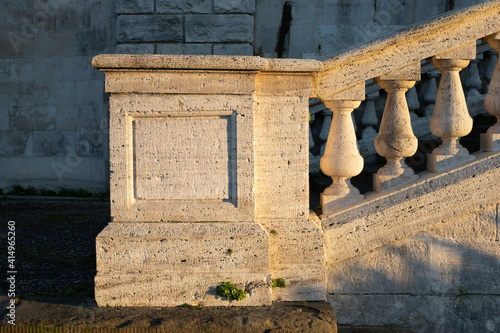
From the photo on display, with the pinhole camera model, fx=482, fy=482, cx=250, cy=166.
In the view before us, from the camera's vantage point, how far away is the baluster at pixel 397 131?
2838mm

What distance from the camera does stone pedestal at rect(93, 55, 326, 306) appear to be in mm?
2596

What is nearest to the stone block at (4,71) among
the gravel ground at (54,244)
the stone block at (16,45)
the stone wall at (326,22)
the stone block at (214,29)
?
the stone block at (16,45)

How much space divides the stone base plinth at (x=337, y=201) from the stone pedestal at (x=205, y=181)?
0.21 m

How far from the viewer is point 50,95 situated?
7.70 m

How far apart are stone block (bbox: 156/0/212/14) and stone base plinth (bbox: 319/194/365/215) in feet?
14.9

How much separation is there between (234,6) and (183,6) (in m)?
0.70

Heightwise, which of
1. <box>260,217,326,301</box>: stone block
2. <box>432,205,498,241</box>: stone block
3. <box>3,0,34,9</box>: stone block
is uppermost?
<box>3,0,34,9</box>: stone block

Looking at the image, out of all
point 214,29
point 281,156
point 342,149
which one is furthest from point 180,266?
point 214,29

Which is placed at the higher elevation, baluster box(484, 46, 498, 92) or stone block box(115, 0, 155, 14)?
stone block box(115, 0, 155, 14)

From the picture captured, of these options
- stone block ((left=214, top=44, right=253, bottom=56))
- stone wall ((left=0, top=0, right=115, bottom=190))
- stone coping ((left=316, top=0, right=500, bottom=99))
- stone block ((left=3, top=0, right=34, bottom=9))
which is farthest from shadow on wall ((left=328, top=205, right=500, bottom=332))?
stone block ((left=3, top=0, right=34, bottom=9))

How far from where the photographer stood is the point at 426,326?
2793mm

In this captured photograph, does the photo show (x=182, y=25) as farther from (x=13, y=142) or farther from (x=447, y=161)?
(x=447, y=161)

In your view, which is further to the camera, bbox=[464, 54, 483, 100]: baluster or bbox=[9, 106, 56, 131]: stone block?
bbox=[9, 106, 56, 131]: stone block

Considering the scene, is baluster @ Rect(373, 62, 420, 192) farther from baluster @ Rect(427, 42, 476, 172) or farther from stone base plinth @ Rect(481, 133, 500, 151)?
stone base plinth @ Rect(481, 133, 500, 151)
